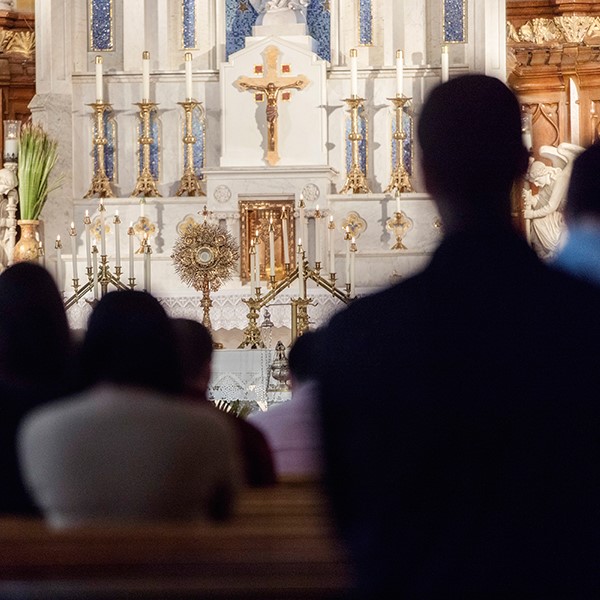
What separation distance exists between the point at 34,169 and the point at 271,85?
6.46 feet

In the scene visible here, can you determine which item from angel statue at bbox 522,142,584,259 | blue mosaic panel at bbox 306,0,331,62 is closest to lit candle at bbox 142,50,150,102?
blue mosaic panel at bbox 306,0,331,62

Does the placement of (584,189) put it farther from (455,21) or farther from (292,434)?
(455,21)

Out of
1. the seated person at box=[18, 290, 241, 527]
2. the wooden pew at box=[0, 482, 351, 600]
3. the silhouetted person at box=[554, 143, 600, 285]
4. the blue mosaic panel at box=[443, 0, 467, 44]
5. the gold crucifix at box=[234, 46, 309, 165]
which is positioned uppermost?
the blue mosaic panel at box=[443, 0, 467, 44]

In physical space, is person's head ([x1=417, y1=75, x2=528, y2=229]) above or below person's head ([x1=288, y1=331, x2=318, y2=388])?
above

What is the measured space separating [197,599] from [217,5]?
35.7 feet

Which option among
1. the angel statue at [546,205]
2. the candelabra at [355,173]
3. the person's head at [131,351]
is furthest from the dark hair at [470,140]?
the angel statue at [546,205]

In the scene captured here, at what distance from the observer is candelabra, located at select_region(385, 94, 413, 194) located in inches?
469

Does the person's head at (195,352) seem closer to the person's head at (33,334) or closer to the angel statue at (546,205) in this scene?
the person's head at (33,334)

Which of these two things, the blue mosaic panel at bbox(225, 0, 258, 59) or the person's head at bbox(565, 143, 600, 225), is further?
the blue mosaic panel at bbox(225, 0, 258, 59)

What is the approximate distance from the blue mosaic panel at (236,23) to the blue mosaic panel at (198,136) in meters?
0.65

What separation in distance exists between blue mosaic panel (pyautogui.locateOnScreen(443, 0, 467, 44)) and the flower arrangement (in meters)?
3.36

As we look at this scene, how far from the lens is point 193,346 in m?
4.12

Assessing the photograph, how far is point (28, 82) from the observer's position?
13.9 m

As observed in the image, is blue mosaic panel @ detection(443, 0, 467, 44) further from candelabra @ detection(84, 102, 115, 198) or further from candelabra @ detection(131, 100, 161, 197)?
candelabra @ detection(84, 102, 115, 198)
